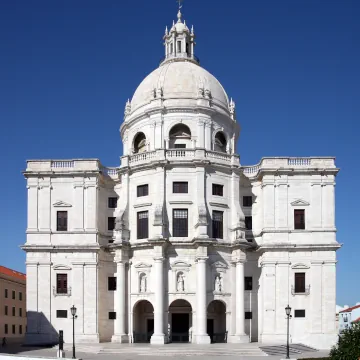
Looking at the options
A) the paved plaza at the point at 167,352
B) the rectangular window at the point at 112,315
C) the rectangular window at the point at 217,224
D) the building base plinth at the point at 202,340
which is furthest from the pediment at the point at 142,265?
the building base plinth at the point at 202,340

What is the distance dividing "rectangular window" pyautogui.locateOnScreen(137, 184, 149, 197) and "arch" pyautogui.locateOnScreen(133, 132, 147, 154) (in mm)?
5399

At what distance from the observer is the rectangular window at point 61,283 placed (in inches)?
2142

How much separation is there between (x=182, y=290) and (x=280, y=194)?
528 inches

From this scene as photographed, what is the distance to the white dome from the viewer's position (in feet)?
192

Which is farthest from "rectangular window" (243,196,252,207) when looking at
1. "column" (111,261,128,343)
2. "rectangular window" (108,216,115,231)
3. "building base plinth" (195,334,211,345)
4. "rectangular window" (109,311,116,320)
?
"rectangular window" (109,311,116,320)

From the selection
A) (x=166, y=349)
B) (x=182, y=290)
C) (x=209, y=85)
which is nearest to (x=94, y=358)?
(x=166, y=349)

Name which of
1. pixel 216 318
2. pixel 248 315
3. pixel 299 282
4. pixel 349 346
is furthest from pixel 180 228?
pixel 349 346

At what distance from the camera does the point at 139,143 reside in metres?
60.3

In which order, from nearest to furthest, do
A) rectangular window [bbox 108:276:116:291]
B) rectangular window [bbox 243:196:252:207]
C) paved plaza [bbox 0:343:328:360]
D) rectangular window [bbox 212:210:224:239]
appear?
paved plaza [bbox 0:343:328:360] → rectangular window [bbox 212:210:224:239] → rectangular window [bbox 108:276:116:291] → rectangular window [bbox 243:196:252:207]

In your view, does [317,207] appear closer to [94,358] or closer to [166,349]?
[166,349]

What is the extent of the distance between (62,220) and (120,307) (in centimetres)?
1049

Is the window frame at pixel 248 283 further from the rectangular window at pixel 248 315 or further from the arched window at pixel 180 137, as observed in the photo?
the arched window at pixel 180 137

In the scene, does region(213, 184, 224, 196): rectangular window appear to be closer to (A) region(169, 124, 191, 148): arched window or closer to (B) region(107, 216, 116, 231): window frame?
(A) region(169, 124, 191, 148): arched window

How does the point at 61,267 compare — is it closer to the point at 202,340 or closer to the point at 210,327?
the point at 202,340
